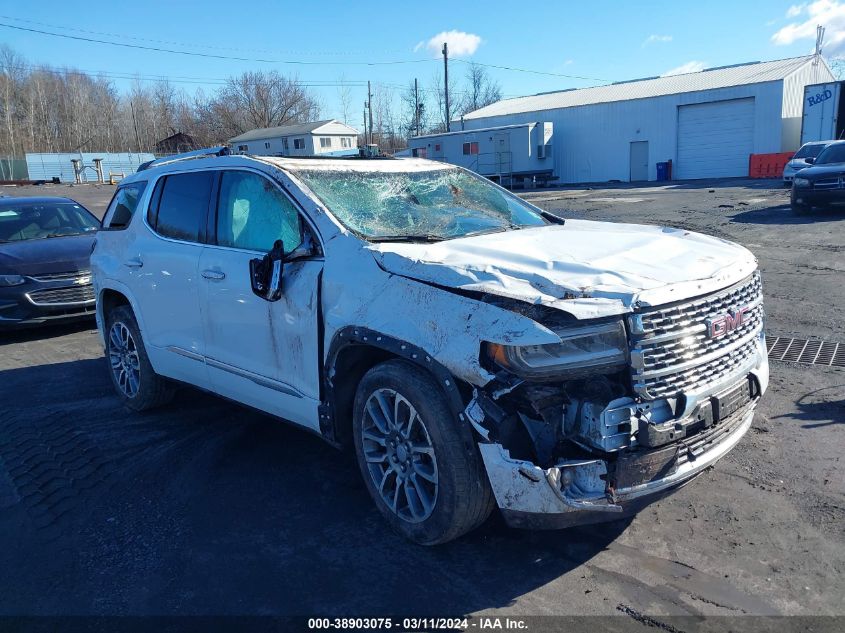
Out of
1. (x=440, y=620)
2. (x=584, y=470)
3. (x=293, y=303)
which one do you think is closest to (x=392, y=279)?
(x=293, y=303)

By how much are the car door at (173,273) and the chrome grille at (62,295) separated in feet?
11.7

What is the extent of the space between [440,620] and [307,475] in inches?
65.9

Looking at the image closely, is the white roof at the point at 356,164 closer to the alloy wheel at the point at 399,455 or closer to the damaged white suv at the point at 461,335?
the damaged white suv at the point at 461,335

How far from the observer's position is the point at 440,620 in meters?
2.90

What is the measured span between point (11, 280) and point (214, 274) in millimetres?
5381

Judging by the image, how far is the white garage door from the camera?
35.8m

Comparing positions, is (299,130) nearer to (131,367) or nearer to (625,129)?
→ (625,129)

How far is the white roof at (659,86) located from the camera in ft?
122

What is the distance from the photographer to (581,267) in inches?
125

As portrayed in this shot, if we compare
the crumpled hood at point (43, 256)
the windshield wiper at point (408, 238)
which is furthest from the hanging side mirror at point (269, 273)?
the crumpled hood at point (43, 256)

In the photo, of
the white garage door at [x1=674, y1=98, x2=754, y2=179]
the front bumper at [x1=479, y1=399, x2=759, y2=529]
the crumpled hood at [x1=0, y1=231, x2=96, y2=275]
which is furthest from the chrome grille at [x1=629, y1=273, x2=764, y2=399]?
the white garage door at [x1=674, y1=98, x2=754, y2=179]

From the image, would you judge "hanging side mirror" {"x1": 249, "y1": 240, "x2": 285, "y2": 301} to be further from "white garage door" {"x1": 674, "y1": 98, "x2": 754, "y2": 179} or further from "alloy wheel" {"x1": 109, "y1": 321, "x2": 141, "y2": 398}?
"white garage door" {"x1": 674, "y1": 98, "x2": 754, "y2": 179}

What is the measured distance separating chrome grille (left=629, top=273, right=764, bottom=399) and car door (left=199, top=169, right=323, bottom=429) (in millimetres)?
1732

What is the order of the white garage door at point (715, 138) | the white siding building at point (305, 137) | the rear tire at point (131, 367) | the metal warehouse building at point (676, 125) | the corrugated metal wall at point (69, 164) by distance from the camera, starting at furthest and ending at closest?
the corrugated metal wall at point (69, 164), the white siding building at point (305, 137), the white garage door at point (715, 138), the metal warehouse building at point (676, 125), the rear tire at point (131, 367)
